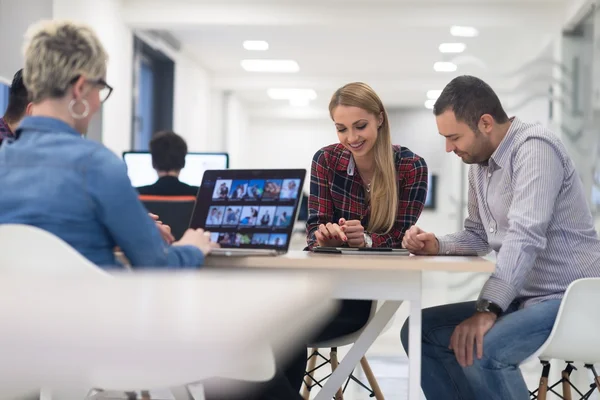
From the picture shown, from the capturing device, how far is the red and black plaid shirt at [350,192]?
2.76 m

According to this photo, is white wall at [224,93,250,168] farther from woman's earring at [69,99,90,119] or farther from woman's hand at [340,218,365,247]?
woman's earring at [69,99,90,119]

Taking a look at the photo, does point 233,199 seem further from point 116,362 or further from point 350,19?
point 350,19

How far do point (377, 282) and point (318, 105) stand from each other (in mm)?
13916

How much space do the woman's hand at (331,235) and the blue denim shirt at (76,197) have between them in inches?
36.5

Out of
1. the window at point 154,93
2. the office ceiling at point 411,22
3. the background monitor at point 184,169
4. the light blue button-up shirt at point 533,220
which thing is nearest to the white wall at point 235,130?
the window at point 154,93

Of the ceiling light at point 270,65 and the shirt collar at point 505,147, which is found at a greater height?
the ceiling light at point 270,65

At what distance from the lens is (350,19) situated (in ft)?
26.5

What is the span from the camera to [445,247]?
238 cm

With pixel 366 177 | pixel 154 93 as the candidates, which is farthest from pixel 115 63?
pixel 366 177

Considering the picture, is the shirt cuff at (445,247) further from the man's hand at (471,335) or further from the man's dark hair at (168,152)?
the man's dark hair at (168,152)

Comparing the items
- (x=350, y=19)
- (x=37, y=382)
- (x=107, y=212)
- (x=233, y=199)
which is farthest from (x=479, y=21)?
(x=37, y=382)

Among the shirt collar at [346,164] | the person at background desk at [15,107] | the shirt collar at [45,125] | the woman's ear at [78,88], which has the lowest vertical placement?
the shirt collar at [346,164]

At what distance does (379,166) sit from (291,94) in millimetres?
11568

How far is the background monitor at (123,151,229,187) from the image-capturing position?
5.16 meters
